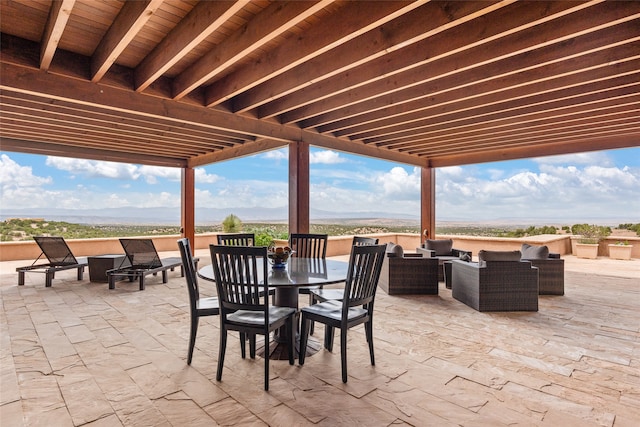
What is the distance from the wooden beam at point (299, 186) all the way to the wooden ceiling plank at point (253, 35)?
2.33m

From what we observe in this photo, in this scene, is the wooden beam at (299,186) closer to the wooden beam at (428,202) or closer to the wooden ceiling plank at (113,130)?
the wooden ceiling plank at (113,130)

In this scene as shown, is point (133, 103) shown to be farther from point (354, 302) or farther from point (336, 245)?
point (336, 245)

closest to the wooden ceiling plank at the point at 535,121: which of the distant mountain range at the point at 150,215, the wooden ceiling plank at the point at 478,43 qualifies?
the wooden ceiling plank at the point at 478,43

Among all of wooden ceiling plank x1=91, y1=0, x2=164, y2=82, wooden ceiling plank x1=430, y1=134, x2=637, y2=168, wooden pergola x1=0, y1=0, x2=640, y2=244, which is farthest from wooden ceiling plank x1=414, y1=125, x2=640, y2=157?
wooden ceiling plank x1=91, y1=0, x2=164, y2=82

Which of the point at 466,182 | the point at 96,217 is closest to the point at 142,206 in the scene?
the point at 96,217

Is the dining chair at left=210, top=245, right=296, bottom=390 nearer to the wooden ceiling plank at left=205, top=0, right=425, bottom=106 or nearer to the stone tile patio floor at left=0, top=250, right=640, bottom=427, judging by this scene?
the stone tile patio floor at left=0, top=250, right=640, bottom=427

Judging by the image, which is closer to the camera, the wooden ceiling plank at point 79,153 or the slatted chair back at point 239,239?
the slatted chair back at point 239,239

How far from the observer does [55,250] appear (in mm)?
5562

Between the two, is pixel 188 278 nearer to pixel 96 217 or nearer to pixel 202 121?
pixel 202 121

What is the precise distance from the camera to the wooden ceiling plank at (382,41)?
2.46 metres

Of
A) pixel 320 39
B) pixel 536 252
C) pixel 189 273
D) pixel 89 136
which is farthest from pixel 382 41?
pixel 89 136

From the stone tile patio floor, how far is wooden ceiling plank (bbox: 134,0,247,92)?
8.34 ft

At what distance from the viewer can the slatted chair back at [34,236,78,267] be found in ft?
18.0

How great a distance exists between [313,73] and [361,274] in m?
2.30
